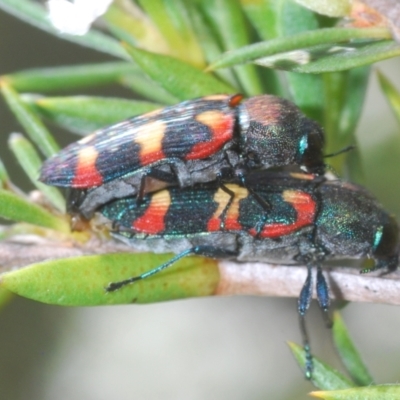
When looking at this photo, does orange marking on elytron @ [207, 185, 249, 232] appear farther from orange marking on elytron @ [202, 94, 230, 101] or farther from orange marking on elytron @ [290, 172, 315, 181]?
orange marking on elytron @ [202, 94, 230, 101]

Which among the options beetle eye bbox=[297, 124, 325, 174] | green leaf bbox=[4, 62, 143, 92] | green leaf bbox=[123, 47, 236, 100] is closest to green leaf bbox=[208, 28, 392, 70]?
green leaf bbox=[123, 47, 236, 100]

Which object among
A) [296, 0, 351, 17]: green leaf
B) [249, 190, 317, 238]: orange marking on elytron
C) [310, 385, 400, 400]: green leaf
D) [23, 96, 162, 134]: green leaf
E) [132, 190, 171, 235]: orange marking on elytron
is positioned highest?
[296, 0, 351, 17]: green leaf

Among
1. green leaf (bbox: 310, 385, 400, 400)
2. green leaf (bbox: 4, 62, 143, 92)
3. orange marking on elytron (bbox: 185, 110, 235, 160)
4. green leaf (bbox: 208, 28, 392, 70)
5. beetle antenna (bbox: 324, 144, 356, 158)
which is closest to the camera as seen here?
green leaf (bbox: 310, 385, 400, 400)

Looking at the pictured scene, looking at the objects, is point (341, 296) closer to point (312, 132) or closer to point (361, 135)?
point (312, 132)

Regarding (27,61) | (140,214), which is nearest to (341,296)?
(140,214)

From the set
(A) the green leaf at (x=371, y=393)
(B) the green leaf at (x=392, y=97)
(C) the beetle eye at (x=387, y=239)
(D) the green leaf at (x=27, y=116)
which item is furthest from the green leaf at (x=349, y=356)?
(D) the green leaf at (x=27, y=116)

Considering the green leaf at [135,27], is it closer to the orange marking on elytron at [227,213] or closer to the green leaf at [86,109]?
the green leaf at [86,109]
